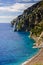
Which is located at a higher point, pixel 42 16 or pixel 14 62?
pixel 42 16

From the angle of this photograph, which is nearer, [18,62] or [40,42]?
[18,62]

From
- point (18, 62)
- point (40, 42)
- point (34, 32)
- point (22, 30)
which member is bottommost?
point (18, 62)

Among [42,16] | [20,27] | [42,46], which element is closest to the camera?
[42,46]

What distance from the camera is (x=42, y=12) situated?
175 metres

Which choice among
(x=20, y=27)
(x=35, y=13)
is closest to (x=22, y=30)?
(x=20, y=27)

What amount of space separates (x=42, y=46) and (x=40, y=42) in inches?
288

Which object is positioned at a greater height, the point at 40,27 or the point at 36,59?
the point at 40,27

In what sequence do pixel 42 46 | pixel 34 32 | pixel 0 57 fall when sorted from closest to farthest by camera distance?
pixel 0 57, pixel 42 46, pixel 34 32

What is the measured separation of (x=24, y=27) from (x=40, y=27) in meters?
53.5

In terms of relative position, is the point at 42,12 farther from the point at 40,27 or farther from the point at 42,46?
the point at 42,46

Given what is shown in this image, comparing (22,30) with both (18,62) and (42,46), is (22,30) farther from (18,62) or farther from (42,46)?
(18,62)

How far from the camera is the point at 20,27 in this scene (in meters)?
185

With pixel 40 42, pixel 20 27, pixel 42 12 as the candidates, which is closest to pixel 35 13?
pixel 42 12

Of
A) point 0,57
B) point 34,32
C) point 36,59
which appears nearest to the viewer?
point 36,59
